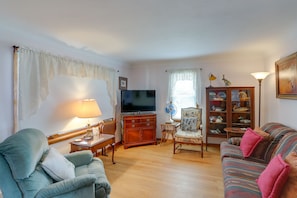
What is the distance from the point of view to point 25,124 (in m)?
2.39

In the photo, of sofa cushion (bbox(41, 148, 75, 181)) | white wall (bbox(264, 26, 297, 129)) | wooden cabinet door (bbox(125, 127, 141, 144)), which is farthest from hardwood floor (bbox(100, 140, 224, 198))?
white wall (bbox(264, 26, 297, 129))

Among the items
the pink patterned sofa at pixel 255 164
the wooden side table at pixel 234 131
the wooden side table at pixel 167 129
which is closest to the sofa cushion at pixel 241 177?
the pink patterned sofa at pixel 255 164

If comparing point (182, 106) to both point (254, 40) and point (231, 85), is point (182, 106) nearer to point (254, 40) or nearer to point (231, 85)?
point (231, 85)

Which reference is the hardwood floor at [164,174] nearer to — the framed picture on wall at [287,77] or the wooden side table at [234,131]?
the wooden side table at [234,131]

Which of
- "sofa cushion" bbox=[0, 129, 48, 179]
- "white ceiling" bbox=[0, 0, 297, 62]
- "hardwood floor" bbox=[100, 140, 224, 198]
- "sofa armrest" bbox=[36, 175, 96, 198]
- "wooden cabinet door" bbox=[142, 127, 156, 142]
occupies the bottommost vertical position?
"hardwood floor" bbox=[100, 140, 224, 198]

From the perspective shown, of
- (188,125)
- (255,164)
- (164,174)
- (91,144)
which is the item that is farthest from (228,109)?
(91,144)

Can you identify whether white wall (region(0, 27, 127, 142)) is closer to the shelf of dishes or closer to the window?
the window

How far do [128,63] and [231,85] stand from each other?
2.76 m

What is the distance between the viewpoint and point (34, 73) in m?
2.48

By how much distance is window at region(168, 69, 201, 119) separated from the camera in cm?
449

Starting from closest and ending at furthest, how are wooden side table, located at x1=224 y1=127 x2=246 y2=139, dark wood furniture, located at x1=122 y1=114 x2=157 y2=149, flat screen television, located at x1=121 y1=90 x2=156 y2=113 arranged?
wooden side table, located at x1=224 y1=127 x2=246 y2=139
dark wood furniture, located at x1=122 y1=114 x2=157 y2=149
flat screen television, located at x1=121 y1=90 x2=156 y2=113

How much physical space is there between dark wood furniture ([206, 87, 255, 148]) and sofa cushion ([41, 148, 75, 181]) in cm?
321

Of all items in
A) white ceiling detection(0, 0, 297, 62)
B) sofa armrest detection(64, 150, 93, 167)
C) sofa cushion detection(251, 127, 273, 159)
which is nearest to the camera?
white ceiling detection(0, 0, 297, 62)

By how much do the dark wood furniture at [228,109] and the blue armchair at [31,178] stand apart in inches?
122
